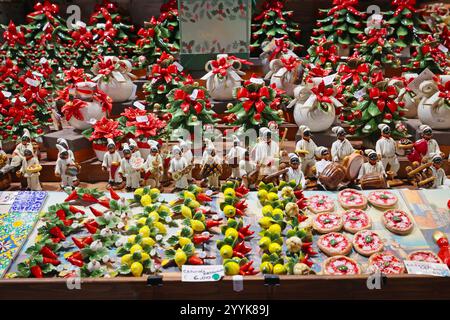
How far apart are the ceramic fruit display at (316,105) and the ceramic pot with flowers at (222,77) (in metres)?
0.65

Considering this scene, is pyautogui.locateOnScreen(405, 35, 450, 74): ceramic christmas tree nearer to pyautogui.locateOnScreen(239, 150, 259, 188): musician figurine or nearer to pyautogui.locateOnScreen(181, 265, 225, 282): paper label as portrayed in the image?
pyautogui.locateOnScreen(239, 150, 259, 188): musician figurine

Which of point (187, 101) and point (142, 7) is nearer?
point (187, 101)

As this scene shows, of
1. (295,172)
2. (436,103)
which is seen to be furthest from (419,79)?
(295,172)

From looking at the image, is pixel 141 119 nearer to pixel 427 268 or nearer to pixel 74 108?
pixel 74 108

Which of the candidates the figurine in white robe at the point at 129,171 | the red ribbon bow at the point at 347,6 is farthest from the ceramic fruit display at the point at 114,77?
the red ribbon bow at the point at 347,6

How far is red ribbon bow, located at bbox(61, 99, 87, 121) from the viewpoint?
162 inches

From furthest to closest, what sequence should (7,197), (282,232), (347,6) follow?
1. (347,6)
2. (7,197)
3. (282,232)

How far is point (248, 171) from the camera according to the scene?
12.1 feet

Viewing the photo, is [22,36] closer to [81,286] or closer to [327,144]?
[327,144]

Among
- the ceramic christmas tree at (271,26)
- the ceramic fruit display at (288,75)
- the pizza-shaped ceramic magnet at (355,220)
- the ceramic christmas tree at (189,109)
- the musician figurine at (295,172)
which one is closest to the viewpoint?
the pizza-shaped ceramic magnet at (355,220)

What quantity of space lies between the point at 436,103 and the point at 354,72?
30.7 inches

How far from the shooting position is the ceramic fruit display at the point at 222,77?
181 inches

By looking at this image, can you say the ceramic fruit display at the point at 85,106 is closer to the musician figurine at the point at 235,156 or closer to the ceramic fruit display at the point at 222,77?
the ceramic fruit display at the point at 222,77
